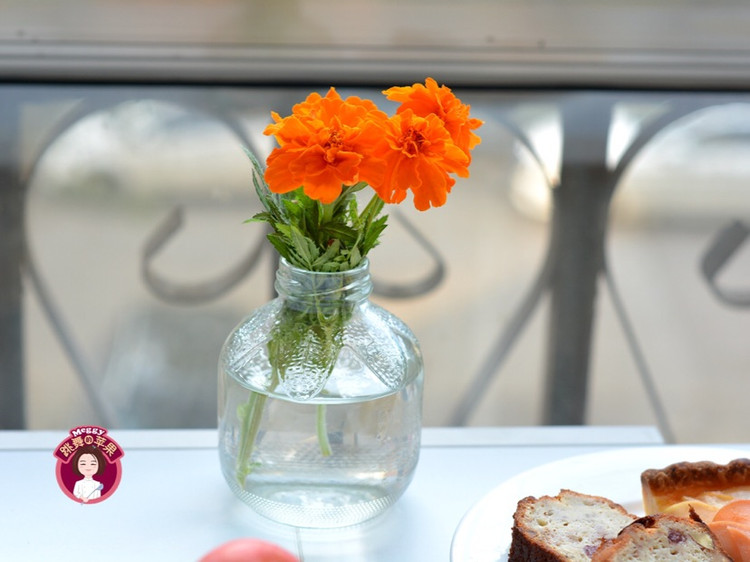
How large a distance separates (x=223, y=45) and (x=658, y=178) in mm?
1256

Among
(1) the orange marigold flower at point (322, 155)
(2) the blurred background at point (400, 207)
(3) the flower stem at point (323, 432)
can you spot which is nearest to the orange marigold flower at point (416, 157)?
(1) the orange marigold flower at point (322, 155)

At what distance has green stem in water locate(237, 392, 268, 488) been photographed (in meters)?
0.69

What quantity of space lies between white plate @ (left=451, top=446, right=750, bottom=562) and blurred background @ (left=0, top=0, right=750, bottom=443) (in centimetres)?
108

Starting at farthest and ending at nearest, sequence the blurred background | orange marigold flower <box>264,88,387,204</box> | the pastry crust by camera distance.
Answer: the blurred background
the pastry crust
orange marigold flower <box>264,88,387,204</box>

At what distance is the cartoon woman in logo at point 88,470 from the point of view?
26.4 inches

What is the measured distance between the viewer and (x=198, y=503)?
76 cm

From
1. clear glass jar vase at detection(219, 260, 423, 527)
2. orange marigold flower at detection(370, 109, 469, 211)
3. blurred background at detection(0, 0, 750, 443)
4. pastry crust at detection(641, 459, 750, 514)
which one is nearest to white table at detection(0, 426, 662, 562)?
clear glass jar vase at detection(219, 260, 423, 527)

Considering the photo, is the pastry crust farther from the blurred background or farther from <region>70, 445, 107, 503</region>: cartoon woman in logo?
the blurred background

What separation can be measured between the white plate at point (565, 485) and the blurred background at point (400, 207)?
42.3 inches

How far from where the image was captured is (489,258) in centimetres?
220

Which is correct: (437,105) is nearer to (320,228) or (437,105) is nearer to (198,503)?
(320,228)

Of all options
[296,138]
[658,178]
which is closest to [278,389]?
[296,138]

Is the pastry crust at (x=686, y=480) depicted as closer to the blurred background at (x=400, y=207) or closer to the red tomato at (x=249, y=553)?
the red tomato at (x=249, y=553)

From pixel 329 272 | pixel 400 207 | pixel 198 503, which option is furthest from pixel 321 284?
pixel 400 207
